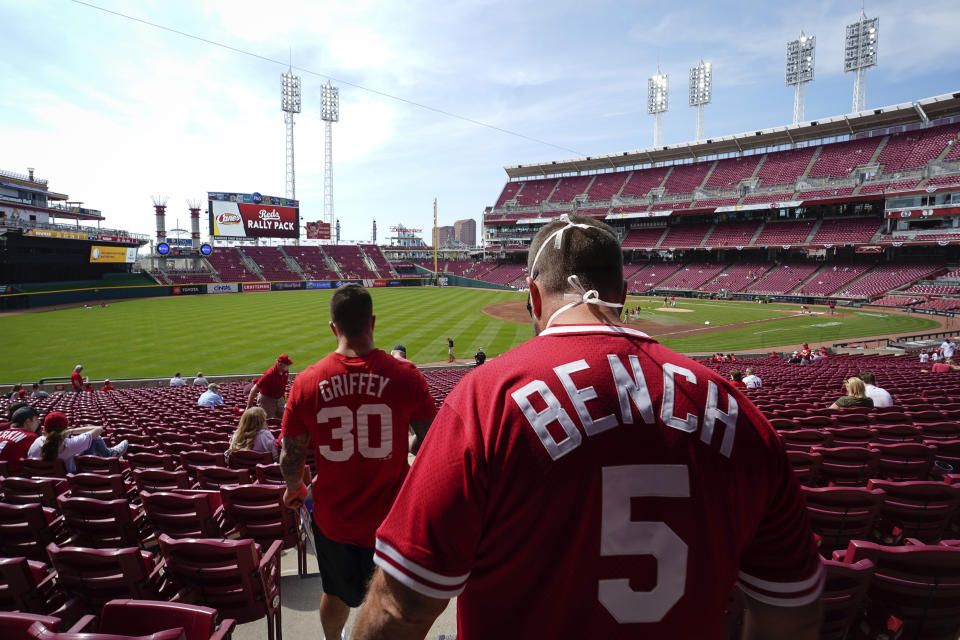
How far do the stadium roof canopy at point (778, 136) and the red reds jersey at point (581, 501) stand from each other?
7348cm

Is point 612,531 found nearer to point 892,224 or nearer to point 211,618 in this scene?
point 211,618

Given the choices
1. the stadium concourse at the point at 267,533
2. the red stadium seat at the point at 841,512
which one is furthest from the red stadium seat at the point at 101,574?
the red stadium seat at the point at 841,512

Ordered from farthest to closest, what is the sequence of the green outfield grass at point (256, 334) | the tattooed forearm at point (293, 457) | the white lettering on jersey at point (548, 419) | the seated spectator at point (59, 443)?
1. the green outfield grass at point (256, 334)
2. the seated spectator at point (59, 443)
3. the tattooed forearm at point (293, 457)
4. the white lettering on jersey at point (548, 419)

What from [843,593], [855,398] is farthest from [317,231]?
[843,593]

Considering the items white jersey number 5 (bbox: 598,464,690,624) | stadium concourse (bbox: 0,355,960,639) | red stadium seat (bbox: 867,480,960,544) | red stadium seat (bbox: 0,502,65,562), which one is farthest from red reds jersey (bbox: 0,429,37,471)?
red stadium seat (bbox: 867,480,960,544)

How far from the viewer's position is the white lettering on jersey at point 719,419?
1362mm

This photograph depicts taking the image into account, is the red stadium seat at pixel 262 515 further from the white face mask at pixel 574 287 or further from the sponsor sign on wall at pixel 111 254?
the sponsor sign on wall at pixel 111 254

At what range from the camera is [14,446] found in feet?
21.1

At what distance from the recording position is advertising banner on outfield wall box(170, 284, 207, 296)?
195ft

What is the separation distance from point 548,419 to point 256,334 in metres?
33.5

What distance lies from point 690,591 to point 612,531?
317 millimetres

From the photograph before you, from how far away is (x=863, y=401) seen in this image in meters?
8.12

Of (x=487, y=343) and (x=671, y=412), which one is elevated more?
(x=671, y=412)

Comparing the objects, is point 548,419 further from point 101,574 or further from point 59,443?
point 59,443
